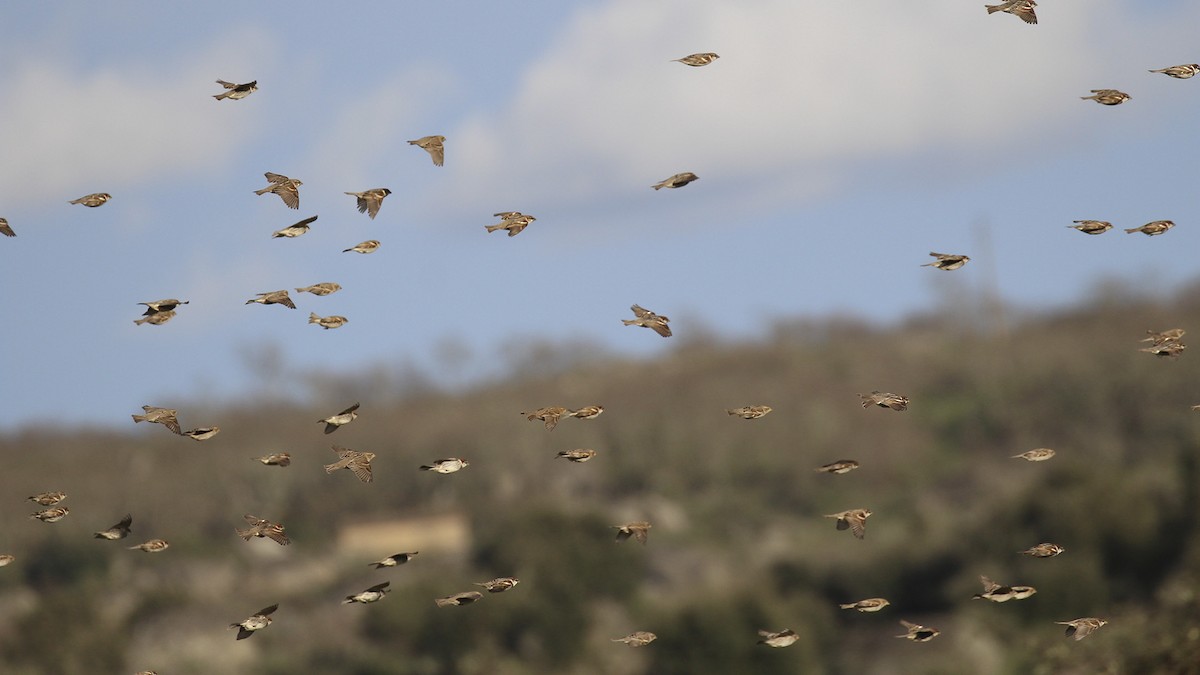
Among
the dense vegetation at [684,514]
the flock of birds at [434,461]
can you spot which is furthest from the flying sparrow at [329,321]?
the dense vegetation at [684,514]

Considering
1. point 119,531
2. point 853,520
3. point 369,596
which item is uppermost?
point 119,531

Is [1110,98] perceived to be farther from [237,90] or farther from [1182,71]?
[237,90]

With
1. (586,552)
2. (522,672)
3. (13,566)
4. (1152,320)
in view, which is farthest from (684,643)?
(1152,320)

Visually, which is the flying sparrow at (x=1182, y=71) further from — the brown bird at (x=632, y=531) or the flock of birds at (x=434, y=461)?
the brown bird at (x=632, y=531)

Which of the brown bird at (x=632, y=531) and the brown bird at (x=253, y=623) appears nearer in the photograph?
the brown bird at (x=253, y=623)

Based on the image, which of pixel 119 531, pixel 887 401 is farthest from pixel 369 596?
pixel 887 401
